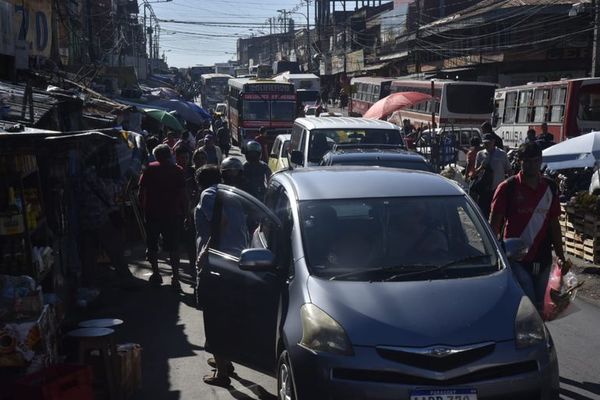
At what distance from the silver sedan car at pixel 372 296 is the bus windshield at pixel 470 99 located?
28.1 metres

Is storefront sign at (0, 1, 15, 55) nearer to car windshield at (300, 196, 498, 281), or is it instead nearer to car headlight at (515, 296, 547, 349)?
car windshield at (300, 196, 498, 281)

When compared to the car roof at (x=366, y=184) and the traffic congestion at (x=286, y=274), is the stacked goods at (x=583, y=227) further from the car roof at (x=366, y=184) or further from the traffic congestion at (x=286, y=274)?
the car roof at (x=366, y=184)

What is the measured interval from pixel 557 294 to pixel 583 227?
6369 millimetres

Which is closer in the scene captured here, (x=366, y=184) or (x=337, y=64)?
(x=366, y=184)

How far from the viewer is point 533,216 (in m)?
7.01

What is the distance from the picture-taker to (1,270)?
6.89 metres

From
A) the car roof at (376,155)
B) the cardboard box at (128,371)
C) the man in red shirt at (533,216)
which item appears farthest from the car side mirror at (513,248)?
the car roof at (376,155)

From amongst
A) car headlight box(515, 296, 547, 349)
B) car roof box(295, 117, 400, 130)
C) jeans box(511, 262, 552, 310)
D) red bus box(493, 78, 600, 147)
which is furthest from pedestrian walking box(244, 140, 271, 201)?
red bus box(493, 78, 600, 147)

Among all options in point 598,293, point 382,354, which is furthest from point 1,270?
point 598,293

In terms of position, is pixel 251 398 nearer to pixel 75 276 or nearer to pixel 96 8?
pixel 75 276

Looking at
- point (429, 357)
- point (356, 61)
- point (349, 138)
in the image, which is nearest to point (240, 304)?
A: point (429, 357)

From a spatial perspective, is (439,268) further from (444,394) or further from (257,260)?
(257,260)

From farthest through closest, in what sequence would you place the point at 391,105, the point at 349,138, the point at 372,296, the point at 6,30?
1. the point at 391,105
2. the point at 349,138
3. the point at 6,30
4. the point at 372,296

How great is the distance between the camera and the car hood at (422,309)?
4777 millimetres
